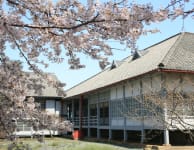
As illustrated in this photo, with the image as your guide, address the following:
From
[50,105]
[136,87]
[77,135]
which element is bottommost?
[77,135]

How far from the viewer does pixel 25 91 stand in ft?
18.4

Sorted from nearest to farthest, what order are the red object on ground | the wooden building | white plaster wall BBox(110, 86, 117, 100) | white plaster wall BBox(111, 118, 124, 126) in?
the wooden building < white plaster wall BBox(111, 118, 124, 126) < white plaster wall BBox(110, 86, 117, 100) < the red object on ground

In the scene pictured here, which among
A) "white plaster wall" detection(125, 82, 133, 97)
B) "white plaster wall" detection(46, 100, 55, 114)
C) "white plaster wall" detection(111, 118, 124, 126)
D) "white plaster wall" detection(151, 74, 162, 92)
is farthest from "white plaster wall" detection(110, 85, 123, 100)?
"white plaster wall" detection(46, 100, 55, 114)

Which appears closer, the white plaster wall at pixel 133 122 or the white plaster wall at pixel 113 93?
the white plaster wall at pixel 133 122

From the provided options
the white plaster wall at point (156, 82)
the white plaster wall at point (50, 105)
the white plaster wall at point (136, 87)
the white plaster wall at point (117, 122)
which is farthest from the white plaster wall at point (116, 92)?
the white plaster wall at point (50, 105)

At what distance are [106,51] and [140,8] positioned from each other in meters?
0.99

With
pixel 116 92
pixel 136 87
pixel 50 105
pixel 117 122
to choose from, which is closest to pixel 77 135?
pixel 50 105

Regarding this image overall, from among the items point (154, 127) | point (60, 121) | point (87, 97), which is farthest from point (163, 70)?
point (87, 97)

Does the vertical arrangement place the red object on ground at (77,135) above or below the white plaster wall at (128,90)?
below

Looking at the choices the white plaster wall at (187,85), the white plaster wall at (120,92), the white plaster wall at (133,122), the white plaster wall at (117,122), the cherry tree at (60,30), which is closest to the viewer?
the cherry tree at (60,30)

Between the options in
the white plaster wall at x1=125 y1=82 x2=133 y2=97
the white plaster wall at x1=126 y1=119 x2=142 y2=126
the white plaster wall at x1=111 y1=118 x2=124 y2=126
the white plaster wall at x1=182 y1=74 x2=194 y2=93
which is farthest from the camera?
the white plaster wall at x1=111 y1=118 x2=124 y2=126

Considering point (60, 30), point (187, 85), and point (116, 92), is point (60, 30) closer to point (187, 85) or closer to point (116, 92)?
point (187, 85)

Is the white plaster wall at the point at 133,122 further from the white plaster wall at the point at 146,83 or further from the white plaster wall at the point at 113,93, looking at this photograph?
the white plaster wall at the point at 113,93

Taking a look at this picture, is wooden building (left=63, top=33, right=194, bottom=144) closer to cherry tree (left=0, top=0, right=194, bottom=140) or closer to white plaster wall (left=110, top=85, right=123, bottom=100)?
white plaster wall (left=110, top=85, right=123, bottom=100)
